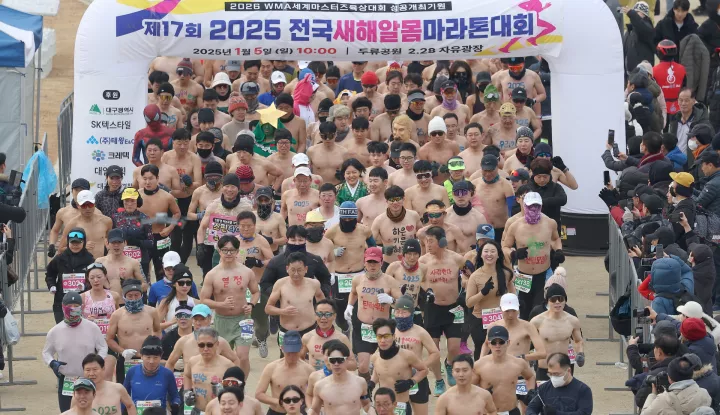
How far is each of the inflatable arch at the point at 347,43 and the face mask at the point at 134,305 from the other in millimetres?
5453

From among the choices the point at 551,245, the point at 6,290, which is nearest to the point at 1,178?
the point at 6,290

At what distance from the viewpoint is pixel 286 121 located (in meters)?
24.4

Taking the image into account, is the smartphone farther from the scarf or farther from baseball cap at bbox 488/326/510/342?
the scarf

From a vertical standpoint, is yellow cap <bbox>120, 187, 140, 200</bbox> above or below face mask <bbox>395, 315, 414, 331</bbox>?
above

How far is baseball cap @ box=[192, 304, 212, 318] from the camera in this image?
60.1 feet

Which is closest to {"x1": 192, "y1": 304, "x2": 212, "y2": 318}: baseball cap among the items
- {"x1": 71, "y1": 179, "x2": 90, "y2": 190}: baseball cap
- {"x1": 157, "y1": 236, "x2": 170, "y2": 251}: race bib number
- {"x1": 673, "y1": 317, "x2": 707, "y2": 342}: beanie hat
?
{"x1": 157, "y1": 236, "x2": 170, "y2": 251}: race bib number

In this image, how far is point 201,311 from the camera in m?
18.3

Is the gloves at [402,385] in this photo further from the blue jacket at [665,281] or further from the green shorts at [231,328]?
the blue jacket at [665,281]

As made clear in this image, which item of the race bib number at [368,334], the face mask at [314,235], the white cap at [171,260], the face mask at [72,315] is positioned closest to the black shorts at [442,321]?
the race bib number at [368,334]

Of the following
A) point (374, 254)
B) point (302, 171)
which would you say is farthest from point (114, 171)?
point (374, 254)

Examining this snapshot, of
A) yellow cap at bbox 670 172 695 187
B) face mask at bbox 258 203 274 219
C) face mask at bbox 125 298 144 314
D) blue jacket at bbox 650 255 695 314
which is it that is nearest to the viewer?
blue jacket at bbox 650 255 695 314

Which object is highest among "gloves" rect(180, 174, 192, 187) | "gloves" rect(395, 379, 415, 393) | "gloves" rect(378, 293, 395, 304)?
"gloves" rect(180, 174, 192, 187)

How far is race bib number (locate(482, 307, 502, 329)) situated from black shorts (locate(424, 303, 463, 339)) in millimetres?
570

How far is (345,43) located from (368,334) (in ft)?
20.4
